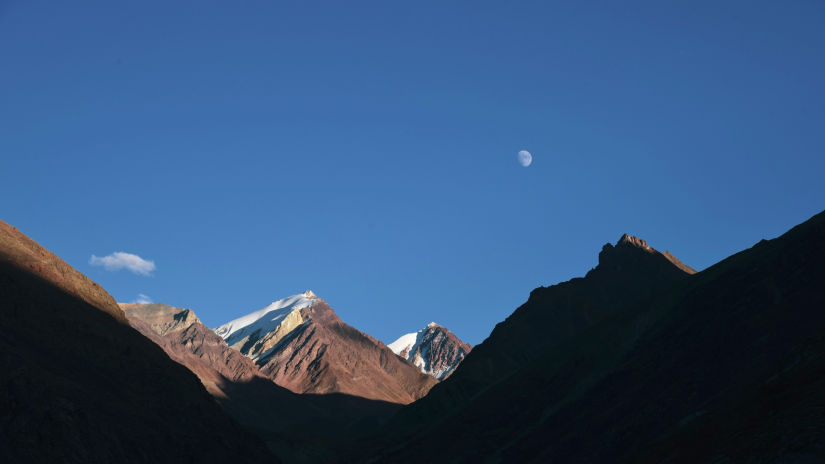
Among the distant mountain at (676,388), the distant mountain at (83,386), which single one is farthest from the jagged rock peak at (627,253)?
the distant mountain at (83,386)

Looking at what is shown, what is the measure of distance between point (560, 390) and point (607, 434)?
102 ft

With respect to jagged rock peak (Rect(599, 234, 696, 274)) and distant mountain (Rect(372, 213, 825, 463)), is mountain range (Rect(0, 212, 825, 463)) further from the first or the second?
jagged rock peak (Rect(599, 234, 696, 274))

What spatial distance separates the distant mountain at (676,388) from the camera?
45.9 metres

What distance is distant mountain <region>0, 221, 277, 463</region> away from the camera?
67.1 meters

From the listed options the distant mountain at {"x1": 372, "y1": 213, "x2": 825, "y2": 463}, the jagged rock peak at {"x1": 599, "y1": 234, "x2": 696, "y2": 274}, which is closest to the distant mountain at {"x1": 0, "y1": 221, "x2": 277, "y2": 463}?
the distant mountain at {"x1": 372, "y1": 213, "x2": 825, "y2": 463}

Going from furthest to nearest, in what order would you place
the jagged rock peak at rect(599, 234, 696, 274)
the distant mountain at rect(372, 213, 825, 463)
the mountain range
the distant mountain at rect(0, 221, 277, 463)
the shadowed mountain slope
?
the jagged rock peak at rect(599, 234, 696, 274) < the shadowed mountain slope < the distant mountain at rect(0, 221, 277, 463) < the mountain range < the distant mountain at rect(372, 213, 825, 463)

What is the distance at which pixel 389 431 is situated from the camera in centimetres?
16688

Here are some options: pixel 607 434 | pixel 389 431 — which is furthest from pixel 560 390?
pixel 389 431

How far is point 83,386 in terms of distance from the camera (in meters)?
80.1

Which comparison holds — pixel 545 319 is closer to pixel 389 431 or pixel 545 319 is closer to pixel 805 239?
pixel 389 431

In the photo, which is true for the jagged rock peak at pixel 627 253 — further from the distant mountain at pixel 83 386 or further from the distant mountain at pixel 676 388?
the distant mountain at pixel 83 386

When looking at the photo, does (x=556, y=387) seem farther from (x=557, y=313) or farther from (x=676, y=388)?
(x=557, y=313)

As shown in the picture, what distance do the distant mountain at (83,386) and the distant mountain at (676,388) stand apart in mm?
40376

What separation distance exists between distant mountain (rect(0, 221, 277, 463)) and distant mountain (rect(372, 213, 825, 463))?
4038cm
